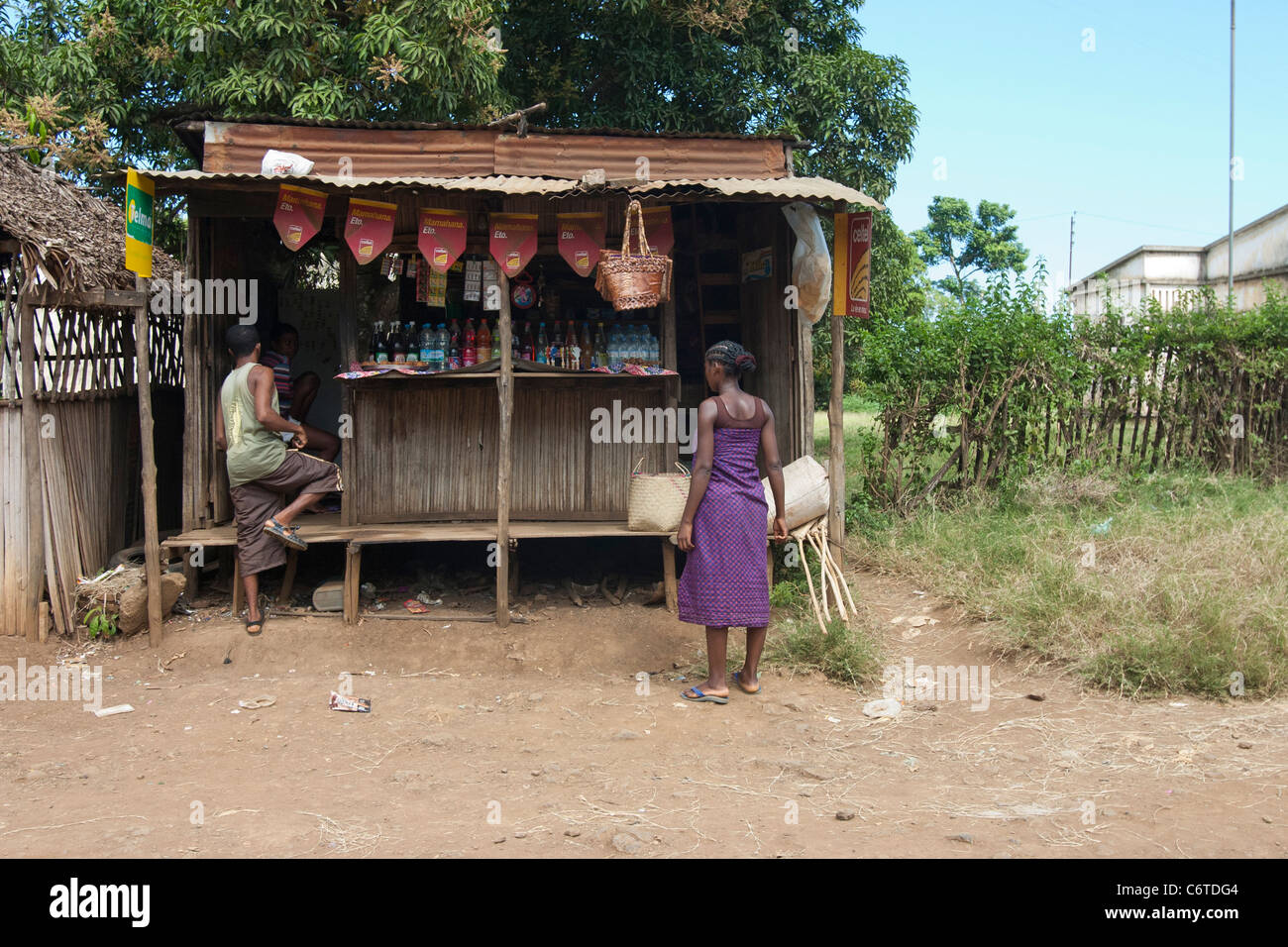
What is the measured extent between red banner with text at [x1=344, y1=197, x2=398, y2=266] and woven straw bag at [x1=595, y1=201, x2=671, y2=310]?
1588mm

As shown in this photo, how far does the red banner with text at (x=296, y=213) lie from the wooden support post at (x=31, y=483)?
5.83 ft

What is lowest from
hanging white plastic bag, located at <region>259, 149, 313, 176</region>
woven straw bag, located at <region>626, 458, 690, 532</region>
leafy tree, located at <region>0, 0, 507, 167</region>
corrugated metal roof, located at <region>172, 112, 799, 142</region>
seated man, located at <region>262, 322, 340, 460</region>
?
woven straw bag, located at <region>626, 458, 690, 532</region>

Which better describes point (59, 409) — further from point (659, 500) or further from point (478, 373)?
point (659, 500)

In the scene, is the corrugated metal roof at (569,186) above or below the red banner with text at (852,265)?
above

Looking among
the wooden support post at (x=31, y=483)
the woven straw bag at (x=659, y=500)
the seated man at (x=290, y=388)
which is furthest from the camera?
the seated man at (x=290, y=388)

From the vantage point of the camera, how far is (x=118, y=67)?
35.0 ft

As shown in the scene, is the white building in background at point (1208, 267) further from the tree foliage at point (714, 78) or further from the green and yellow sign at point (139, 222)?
the green and yellow sign at point (139, 222)

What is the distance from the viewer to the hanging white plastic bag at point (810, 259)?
7.59m

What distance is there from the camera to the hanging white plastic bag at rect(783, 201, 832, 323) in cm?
759

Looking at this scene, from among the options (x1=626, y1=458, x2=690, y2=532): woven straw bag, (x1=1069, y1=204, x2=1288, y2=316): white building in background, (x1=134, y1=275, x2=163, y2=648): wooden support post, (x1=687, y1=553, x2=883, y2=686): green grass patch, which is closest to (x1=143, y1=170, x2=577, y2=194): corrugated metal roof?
(x1=134, y1=275, x2=163, y2=648): wooden support post

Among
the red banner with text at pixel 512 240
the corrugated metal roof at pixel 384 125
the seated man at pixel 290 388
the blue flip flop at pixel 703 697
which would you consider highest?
the corrugated metal roof at pixel 384 125

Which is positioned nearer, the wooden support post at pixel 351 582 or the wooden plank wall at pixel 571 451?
the wooden support post at pixel 351 582

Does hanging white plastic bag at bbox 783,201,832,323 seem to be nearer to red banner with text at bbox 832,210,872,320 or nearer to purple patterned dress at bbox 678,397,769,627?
red banner with text at bbox 832,210,872,320

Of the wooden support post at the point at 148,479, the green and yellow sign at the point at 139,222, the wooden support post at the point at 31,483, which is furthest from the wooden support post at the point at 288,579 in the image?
the green and yellow sign at the point at 139,222
